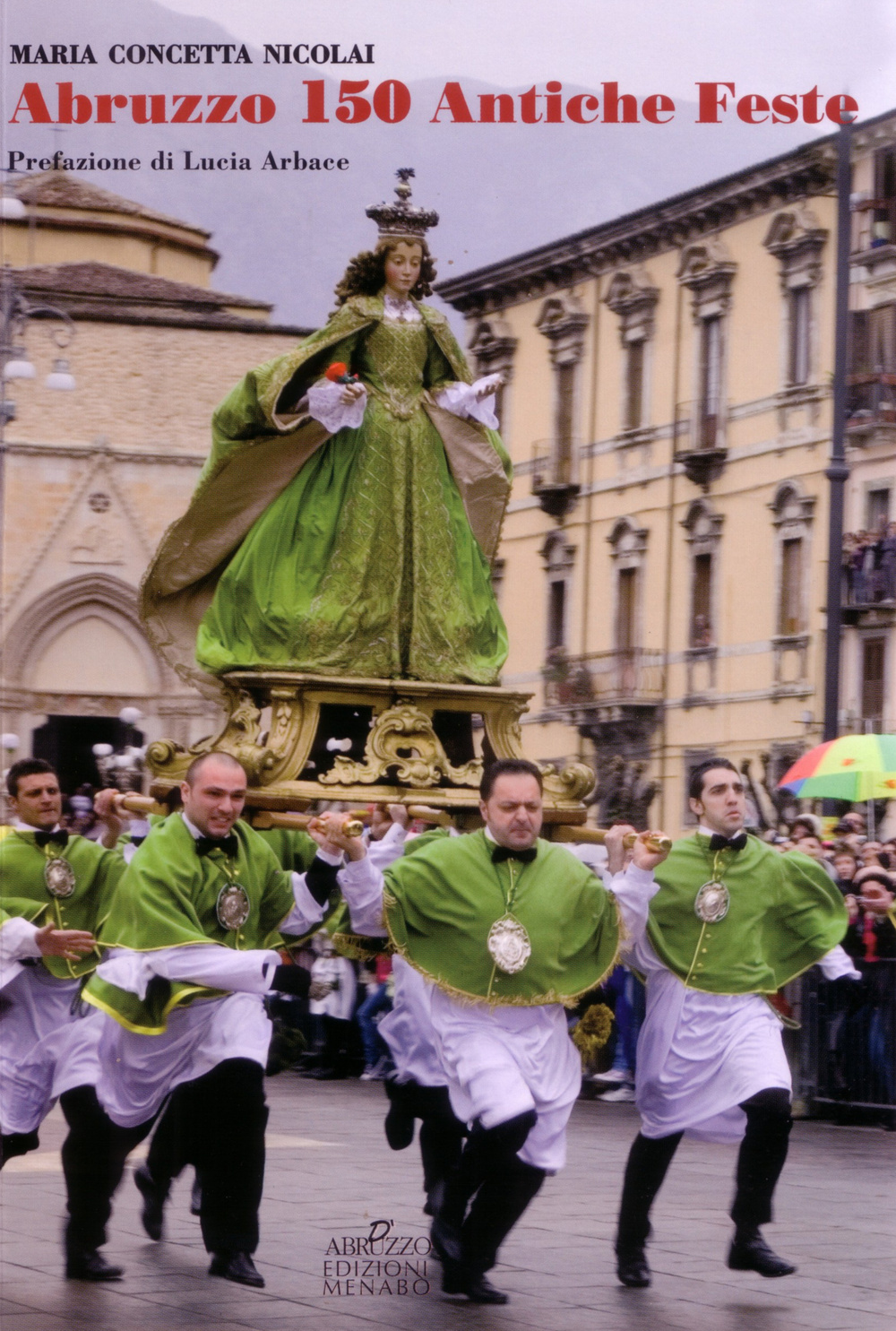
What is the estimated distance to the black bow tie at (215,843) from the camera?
7.31 meters

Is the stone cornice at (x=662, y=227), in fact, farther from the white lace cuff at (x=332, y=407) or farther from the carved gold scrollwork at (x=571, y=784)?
the carved gold scrollwork at (x=571, y=784)

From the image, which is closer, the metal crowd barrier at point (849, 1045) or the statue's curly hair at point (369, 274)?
the statue's curly hair at point (369, 274)

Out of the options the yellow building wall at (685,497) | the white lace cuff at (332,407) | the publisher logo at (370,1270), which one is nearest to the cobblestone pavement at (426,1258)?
the publisher logo at (370,1270)

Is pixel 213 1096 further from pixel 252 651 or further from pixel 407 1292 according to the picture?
pixel 252 651

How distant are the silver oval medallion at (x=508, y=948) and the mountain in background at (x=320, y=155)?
214 cm

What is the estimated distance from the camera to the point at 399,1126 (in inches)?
310

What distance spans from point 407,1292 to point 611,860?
4.24 ft

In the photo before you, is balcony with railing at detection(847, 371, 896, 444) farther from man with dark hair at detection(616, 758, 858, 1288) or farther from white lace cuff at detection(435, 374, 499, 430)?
man with dark hair at detection(616, 758, 858, 1288)

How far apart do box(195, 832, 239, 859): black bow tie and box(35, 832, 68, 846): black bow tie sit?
0.75 metres

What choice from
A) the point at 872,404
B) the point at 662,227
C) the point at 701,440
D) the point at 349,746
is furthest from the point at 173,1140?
the point at 701,440

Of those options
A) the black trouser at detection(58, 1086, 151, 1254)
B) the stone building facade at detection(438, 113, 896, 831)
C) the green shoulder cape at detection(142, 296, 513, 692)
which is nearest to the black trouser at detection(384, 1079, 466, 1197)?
the black trouser at detection(58, 1086, 151, 1254)

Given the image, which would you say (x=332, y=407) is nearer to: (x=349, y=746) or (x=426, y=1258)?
(x=349, y=746)

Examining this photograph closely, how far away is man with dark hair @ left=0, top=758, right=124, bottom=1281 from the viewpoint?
780 centimetres

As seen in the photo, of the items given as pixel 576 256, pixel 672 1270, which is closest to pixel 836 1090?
pixel 672 1270
